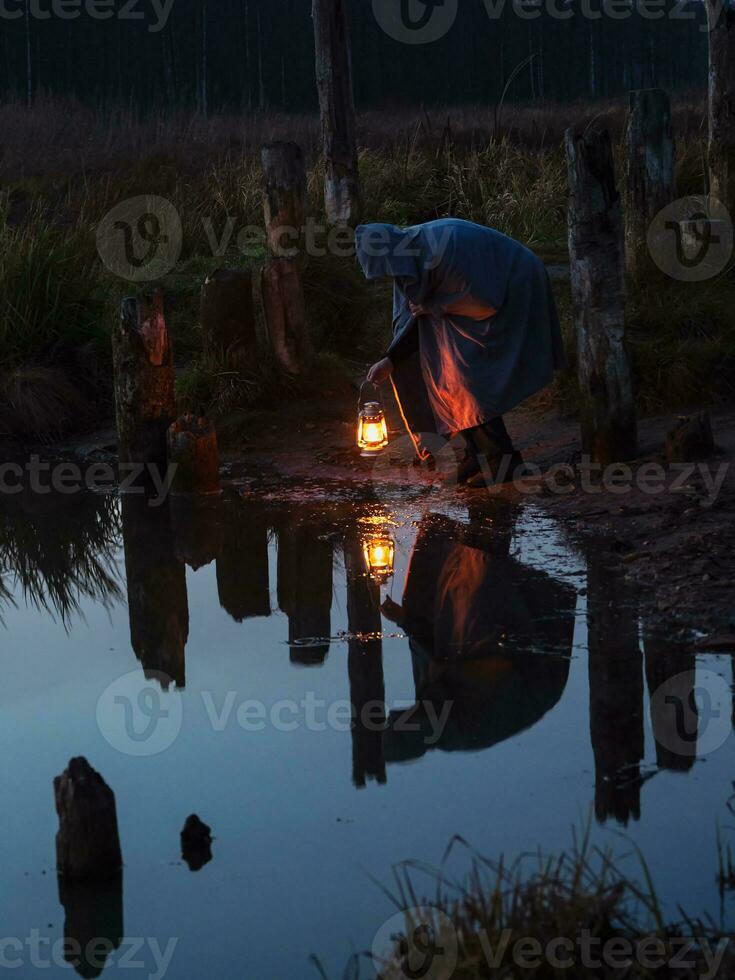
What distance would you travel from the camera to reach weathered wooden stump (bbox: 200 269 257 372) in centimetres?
983

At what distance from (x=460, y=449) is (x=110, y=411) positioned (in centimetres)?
348

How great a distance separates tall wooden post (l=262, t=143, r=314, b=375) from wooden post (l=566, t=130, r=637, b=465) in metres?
2.58

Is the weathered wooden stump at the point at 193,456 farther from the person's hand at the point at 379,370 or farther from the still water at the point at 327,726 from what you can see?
the person's hand at the point at 379,370

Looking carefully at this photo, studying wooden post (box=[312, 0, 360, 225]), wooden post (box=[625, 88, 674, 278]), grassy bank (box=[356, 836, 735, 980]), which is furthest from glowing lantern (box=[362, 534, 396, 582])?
wooden post (box=[312, 0, 360, 225])

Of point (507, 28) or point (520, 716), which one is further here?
point (507, 28)

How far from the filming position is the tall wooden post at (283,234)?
31.9ft

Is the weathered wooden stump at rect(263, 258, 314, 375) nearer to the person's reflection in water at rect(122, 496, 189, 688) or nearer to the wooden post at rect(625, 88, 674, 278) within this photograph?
the person's reflection in water at rect(122, 496, 189, 688)

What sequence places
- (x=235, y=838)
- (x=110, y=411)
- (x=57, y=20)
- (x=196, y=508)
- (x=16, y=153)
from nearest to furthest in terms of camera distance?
(x=235, y=838) → (x=196, y=508) → (x=110, y=411) → (x=16, y=153) → (x=57, y=20)

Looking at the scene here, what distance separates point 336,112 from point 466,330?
282 inches

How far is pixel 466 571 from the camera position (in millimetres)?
6570

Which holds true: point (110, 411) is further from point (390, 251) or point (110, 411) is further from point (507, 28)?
point (507, 28)

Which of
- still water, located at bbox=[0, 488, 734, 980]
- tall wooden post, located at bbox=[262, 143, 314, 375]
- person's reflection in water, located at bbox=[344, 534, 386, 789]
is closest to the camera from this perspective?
still water, located at bbox=[0, 488, 734, 980]

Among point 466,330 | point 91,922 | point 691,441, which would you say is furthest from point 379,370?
Result: point 91,922

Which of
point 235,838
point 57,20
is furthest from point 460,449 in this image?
point 57,20
